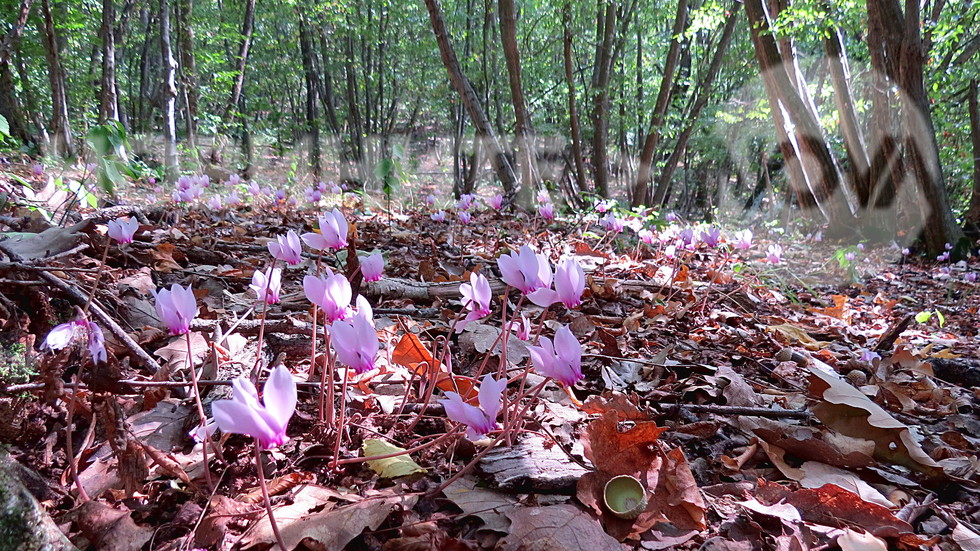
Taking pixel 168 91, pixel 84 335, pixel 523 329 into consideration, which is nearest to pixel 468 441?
pixel 523 329

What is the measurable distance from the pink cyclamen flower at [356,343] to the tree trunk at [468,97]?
540 centimetres

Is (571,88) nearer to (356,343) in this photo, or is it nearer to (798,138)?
(798,138)

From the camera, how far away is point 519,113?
768cm

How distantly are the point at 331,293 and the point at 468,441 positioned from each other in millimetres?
432

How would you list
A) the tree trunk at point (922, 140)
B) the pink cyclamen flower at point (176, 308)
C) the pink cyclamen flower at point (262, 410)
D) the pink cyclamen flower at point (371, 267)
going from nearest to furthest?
the pink cyclamen flower at point (262, 410), the pink cyclamen flower at point (176, 308), the pink cyclamen flower at point (371, 267), the tree trunk at point (922, 140)

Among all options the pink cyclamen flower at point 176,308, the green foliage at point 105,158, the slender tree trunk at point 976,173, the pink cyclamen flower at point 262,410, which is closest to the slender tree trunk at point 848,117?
the slender tree trunk at point 976,173

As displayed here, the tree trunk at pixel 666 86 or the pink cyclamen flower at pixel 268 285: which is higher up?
the tree trunk at pixel 666 86

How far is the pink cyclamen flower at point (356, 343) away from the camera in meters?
0.98

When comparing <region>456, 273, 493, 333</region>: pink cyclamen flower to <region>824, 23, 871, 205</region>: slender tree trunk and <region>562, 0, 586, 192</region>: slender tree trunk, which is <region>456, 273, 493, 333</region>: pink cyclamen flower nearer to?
<region>562, 0, 586, 192</region>: slender tree trunk

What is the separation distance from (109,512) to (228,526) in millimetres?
199

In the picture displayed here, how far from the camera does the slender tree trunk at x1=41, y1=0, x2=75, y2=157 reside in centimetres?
693

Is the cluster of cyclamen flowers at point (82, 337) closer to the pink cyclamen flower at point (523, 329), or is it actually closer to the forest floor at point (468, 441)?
the forest floor at point (468, 441)

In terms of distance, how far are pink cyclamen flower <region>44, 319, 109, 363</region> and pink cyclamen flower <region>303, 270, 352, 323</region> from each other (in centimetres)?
37

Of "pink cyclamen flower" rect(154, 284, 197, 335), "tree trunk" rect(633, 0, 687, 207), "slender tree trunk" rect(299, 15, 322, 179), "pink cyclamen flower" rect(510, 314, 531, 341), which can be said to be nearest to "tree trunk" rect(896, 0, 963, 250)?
"tree trunk" rect(633, 0, 687, 207)
